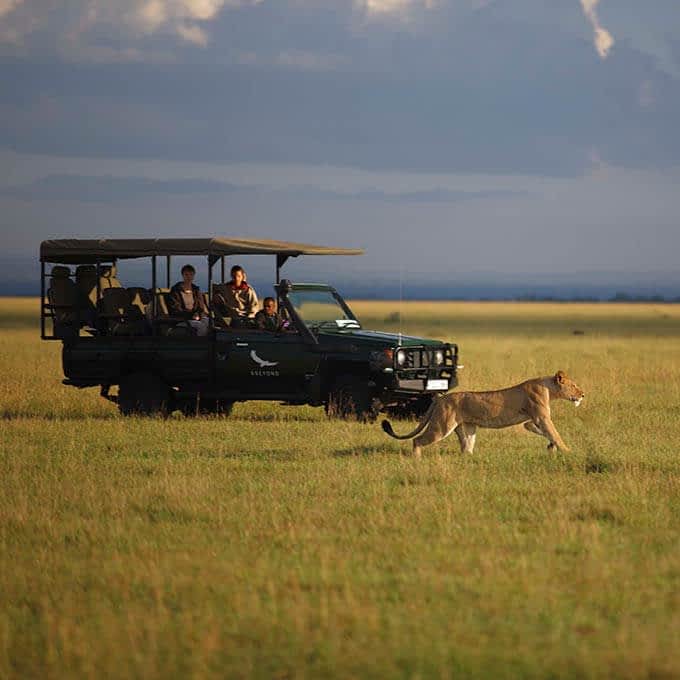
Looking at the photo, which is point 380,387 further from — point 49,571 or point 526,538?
point 49,571

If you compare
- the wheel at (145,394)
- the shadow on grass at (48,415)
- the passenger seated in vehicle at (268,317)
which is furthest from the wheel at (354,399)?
the shadow on grass at (48,415)

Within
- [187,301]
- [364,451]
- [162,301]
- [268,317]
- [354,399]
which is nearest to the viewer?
[364,451]

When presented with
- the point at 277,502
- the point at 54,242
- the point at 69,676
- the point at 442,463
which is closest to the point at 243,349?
the point at 54,242

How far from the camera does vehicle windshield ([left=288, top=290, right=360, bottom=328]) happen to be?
17453mm

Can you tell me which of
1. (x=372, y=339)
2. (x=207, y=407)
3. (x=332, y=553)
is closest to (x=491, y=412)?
(x=372, y=339)

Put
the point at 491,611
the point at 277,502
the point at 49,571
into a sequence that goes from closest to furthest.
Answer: the point at 491,611
the point at 49,571
the point at 277,502

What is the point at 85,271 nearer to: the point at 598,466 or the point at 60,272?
the point at 60,272

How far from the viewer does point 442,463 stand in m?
12.9

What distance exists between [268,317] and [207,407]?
→ 1795 millimetres

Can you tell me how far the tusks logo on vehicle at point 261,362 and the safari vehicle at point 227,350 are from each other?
12mm

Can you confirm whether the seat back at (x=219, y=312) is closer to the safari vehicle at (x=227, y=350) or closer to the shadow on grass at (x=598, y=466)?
the safari vehicle at (x=227, y=350)

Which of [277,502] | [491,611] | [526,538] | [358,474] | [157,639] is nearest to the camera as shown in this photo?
[157,639]

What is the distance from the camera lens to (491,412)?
13469mm

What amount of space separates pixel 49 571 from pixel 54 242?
9906mm
